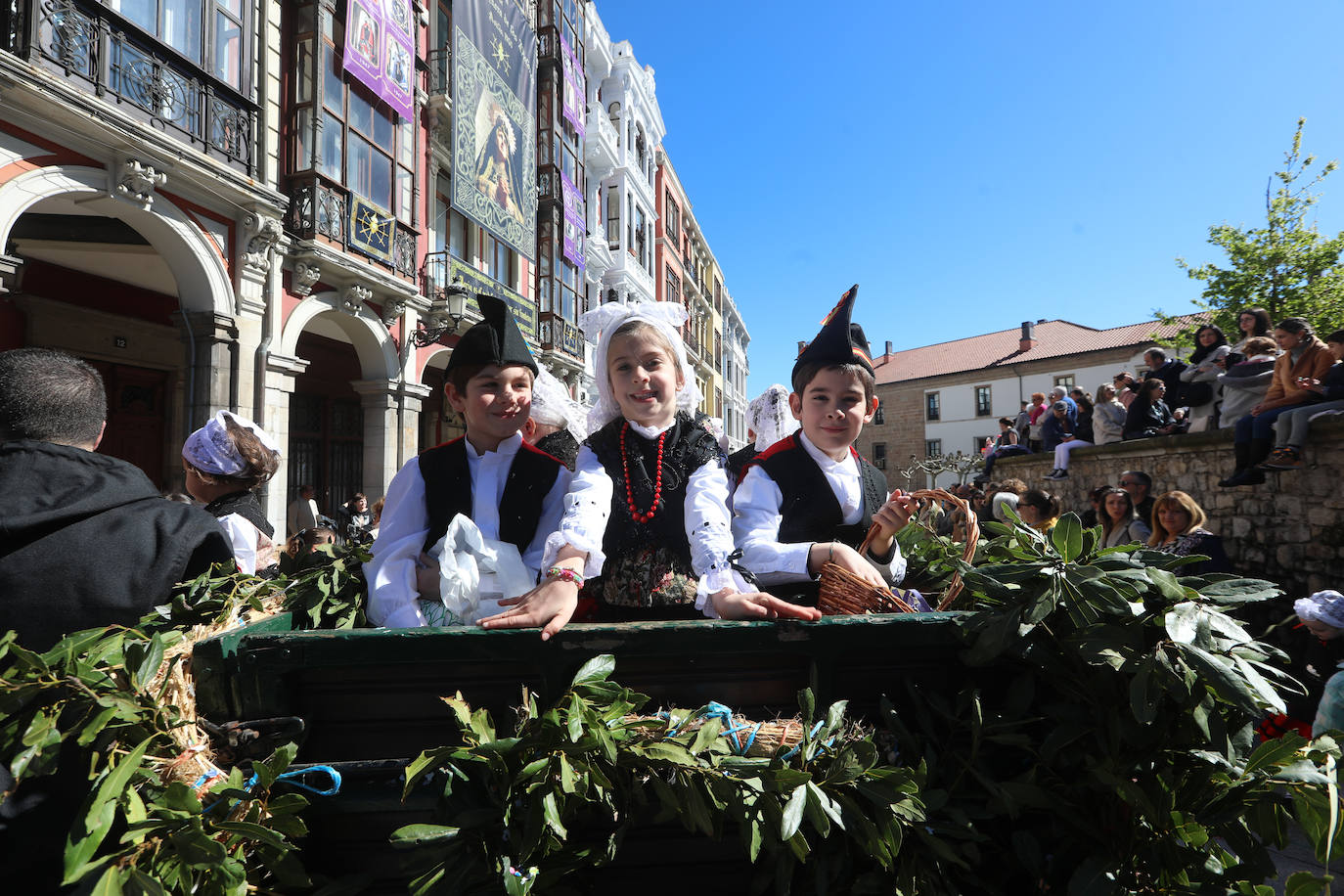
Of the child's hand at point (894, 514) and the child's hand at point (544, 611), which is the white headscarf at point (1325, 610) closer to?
the child's hand at point (894, 514)

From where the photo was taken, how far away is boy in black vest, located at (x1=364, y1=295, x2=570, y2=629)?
7.08 ft

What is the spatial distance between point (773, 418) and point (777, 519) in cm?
109

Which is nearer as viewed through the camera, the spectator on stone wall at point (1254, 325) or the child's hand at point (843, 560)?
the child's hand at point (843, 560)

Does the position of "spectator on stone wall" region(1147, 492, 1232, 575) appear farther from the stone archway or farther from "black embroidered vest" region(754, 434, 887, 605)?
the stone archway

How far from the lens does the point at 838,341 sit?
220 cm

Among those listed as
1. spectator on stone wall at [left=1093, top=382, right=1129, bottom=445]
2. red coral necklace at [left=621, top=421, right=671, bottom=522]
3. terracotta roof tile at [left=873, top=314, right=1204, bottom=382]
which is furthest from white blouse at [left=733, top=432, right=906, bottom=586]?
terracotta roof tile at [left=873, top=314, right=1204, bottom=382]

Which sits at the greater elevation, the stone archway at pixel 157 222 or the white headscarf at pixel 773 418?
the stone archway at pixel 157 222

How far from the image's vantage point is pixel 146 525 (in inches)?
63.8

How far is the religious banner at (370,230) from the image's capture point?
33.8 ft

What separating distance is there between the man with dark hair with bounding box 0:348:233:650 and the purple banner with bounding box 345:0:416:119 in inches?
412

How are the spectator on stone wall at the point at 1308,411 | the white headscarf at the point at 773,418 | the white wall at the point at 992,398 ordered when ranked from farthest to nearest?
1. the white wall at the point at 992,398
2. the spectator on stone wall at the point at 1308,411
3. the white headscarf at the point at 773,418

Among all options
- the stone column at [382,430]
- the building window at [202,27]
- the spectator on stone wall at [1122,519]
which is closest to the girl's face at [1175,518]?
the spectator on stone wall at [1122,519]

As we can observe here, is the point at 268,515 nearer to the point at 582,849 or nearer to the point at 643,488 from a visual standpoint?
the point at 643,488

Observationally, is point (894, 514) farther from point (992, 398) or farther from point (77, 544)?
point (992, 398)
